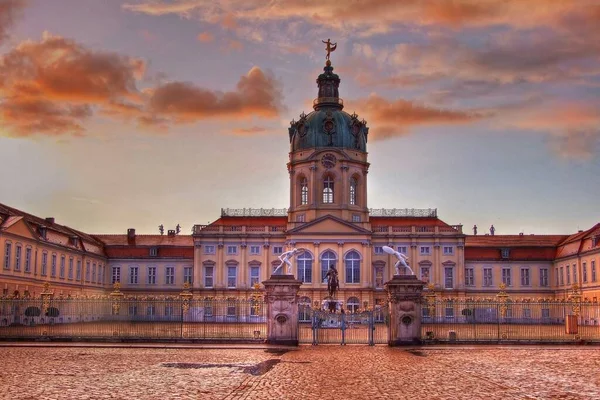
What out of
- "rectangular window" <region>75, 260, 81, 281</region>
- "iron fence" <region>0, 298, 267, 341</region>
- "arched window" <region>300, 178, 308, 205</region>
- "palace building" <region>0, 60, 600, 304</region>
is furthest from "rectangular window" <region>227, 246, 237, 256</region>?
"iron fence" <region>0, 298, 267, 341</region>

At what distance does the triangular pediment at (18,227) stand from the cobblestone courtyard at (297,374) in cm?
3523

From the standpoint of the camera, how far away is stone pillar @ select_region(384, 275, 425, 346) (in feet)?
114

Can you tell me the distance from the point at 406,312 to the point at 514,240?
215 feet

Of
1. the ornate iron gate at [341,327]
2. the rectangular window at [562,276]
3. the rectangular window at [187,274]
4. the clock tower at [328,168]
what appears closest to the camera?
the ornate iron gate at [341,327]

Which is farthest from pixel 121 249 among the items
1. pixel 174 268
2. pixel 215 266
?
pixel 215 266

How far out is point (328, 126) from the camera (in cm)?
8994

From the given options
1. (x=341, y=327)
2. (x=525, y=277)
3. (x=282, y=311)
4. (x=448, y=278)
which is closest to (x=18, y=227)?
(x=341, y=327)

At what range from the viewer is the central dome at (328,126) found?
9025 centimetres

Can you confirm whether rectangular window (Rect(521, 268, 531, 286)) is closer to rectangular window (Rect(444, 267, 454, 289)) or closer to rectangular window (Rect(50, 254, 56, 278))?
rectangular window (Rect(444, 267, 454, 289))

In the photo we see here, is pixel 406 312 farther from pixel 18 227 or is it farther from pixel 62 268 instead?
pixel 62 268

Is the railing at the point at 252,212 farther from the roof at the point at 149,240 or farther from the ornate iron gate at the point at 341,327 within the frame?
the ornate iron gate at the point at 341,327

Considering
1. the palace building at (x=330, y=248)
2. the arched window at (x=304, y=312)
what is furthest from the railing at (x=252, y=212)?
the arched window at (x=304, y=312)

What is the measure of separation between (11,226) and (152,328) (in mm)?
28608

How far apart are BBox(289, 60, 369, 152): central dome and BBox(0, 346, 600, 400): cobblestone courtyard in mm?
59633
